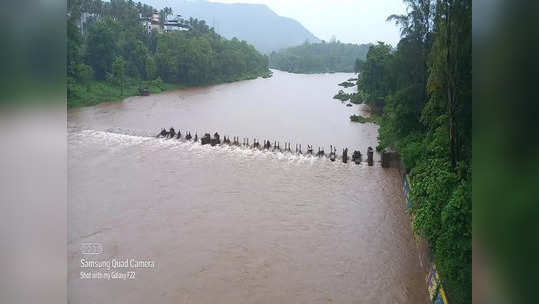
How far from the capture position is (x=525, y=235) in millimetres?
1246

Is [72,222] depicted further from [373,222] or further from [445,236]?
[445,236]

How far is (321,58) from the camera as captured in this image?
76.1 m

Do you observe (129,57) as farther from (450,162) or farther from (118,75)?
(450,162)

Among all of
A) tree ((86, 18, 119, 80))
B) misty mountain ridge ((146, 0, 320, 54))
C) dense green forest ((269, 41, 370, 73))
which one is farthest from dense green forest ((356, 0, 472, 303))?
misty mountain ridge ((146, 0, 320, 54))

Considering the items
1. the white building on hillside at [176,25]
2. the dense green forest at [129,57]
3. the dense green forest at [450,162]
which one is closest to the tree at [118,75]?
the dense green forest at [129,57]

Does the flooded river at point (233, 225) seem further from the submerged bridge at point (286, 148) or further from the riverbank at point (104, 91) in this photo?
the riverbank at point (104, 91)

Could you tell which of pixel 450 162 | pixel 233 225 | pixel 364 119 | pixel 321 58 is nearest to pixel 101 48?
pixel 364 119

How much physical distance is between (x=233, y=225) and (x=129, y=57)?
101 ft

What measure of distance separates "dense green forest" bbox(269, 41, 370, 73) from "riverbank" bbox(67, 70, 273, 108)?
36.8 m

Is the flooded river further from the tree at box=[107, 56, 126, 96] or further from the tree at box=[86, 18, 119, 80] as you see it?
the tree at box=[86, 18, 119, 80]

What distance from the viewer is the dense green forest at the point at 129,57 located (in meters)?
27.6

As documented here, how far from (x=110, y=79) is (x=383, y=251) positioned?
28481 mm

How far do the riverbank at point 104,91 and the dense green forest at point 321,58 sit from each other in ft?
121

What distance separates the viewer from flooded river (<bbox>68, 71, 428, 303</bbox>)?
6.75m
